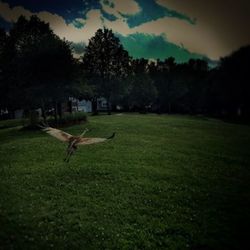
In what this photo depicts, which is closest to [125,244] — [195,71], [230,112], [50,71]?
[50,71]

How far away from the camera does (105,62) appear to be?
59.8m

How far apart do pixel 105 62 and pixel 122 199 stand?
165 feet

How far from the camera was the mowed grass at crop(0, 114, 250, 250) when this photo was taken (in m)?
10.1

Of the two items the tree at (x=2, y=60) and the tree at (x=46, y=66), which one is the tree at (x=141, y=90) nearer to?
the tree at (x=2, y=60)

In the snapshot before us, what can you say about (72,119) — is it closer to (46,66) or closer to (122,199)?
(46,66)

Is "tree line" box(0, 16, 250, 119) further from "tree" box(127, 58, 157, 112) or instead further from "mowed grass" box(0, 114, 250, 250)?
"mowed grass" box(0, 114, 250, 250)

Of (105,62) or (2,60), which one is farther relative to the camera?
(105,62)

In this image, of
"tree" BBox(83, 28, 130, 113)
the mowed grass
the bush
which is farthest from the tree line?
the mowed grass

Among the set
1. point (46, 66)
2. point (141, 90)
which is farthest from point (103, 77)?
point (46, 66)

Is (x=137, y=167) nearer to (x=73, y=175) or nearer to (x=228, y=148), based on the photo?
(x=73, y=175)

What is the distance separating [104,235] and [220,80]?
5553 cm

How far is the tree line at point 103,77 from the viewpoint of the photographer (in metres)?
33.4

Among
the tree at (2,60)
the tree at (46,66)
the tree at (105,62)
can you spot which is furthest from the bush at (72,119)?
the tree at (105,62)

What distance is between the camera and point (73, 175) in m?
15.3
